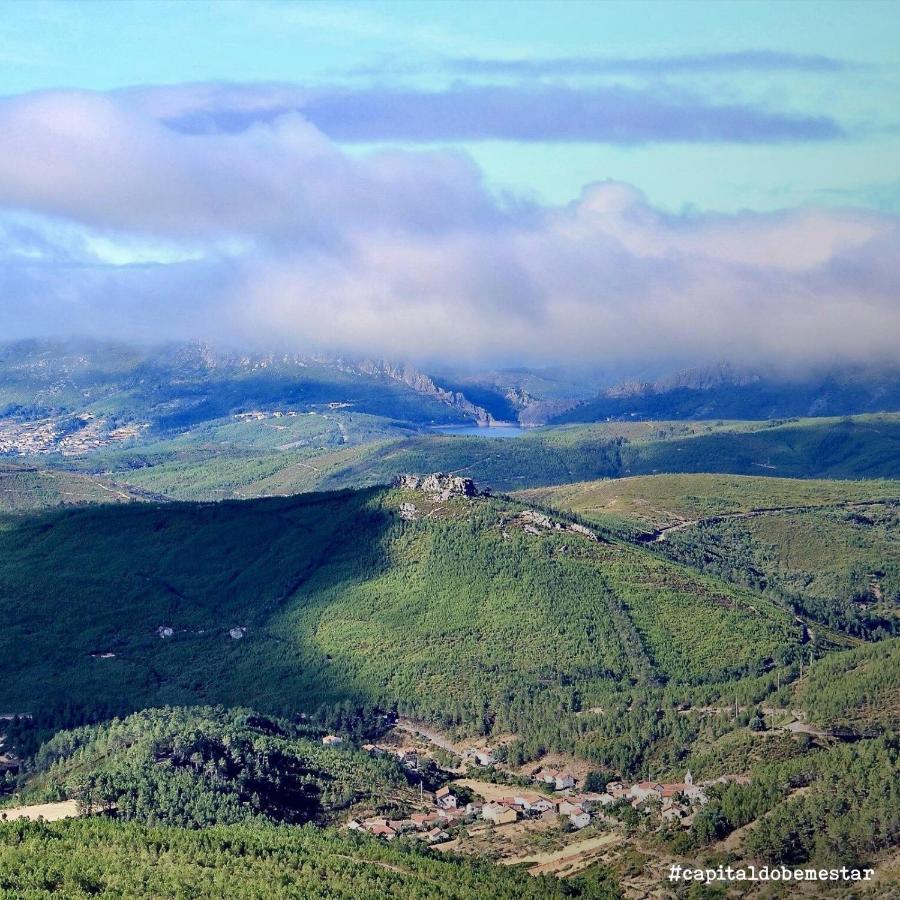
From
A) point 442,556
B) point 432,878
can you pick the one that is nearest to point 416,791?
point 432,878

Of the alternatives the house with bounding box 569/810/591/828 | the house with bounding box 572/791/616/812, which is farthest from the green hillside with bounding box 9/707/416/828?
the house with bounding box 569/810/591/828

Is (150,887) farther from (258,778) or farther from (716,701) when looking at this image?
(716,701)

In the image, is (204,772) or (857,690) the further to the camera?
(857,690)

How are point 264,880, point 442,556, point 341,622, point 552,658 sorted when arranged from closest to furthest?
point 264,880, point 552,658, point 341,622, point 442,556

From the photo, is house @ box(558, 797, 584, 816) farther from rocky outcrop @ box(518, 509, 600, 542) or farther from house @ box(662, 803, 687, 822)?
rocky outcrop @ box(518, 509, 600, 542)

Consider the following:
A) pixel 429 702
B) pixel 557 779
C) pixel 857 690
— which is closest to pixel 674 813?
pixel 557 779

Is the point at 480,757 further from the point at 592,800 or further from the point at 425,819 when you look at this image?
the point at 425,819
